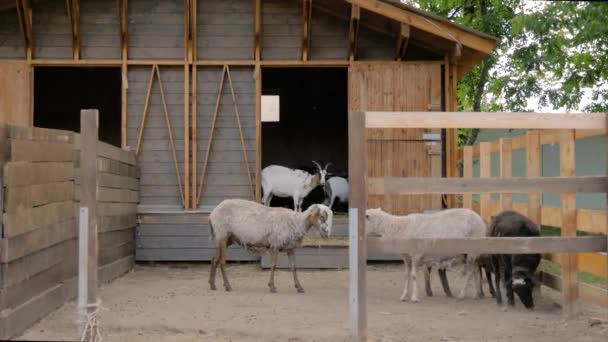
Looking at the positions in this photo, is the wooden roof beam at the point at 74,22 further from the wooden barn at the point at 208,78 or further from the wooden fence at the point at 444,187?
the wooden fence at the point at 444,187

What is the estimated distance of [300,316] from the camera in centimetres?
853

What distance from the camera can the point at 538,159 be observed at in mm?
9031

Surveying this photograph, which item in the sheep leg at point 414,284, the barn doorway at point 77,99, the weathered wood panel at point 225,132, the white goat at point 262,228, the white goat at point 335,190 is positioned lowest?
the sheep leg at point 414,284

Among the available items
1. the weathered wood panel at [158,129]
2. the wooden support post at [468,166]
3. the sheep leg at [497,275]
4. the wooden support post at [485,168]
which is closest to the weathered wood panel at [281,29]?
the weathered wood panel at [158,129]

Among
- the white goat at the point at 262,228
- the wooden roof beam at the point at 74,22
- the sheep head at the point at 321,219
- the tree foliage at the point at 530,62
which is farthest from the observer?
the tree foliage at the point at 530,62

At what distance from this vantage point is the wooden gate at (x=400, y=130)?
1348 cm

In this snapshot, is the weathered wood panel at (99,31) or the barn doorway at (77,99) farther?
the barn doorway at (77,99)

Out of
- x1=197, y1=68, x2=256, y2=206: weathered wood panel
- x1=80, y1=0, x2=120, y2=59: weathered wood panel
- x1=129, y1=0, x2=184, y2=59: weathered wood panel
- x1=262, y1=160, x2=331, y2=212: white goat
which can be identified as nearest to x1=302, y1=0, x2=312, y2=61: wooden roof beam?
x1=197, y1=68, x2=256, y2=206: weathered wood panel

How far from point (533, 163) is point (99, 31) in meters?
8.01

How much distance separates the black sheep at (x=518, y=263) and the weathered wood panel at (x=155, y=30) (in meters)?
6.89

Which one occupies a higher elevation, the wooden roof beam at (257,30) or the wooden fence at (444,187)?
the wooden roof beam at (257,30)

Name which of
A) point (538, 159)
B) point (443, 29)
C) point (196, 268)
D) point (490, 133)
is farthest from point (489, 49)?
point (490, 133)

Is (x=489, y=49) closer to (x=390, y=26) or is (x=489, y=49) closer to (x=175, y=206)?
(x=390, y=26)

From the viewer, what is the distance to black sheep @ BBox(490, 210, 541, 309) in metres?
8.66
